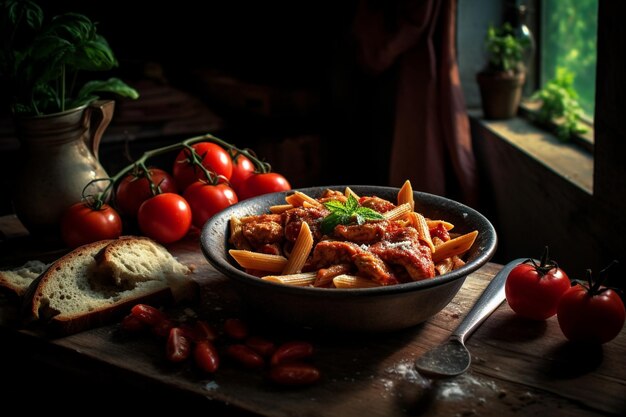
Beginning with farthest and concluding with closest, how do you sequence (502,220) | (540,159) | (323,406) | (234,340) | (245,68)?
(245,68), (502,220), (540,159), (234,340), (323,406)

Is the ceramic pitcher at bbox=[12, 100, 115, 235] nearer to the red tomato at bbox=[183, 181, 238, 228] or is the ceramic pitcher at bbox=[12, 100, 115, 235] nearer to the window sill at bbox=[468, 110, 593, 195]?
the red tomato at bbox=[183, 181, 238, 228]

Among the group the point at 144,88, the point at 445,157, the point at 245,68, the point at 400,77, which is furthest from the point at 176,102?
the point at 445,157

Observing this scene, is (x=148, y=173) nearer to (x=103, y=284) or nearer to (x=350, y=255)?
(x=103, y=284)

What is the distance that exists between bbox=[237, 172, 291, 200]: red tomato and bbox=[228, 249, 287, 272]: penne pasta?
26.3 inches

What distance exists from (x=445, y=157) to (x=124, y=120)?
207 cm

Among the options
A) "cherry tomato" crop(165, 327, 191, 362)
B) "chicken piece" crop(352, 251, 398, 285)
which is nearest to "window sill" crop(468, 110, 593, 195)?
"chicken piece" crop(352, 251, 398, 285)

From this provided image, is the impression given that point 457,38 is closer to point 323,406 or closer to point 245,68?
point 245,68

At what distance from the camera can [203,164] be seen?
222 centimetres

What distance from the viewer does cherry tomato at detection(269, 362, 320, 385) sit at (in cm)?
123

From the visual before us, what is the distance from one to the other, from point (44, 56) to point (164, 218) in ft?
1.90

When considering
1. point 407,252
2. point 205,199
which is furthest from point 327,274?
point 205,199

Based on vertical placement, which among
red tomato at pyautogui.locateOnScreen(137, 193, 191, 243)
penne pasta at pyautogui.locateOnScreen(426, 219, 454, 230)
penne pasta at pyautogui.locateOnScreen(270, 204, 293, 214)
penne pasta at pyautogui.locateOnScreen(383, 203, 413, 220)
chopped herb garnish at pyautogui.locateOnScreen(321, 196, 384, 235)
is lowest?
red tomato at pyautogui.locateOnScreen(137, 193, 191, 243)

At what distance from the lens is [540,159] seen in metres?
2.81

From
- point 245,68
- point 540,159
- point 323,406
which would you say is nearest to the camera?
point 323,406
